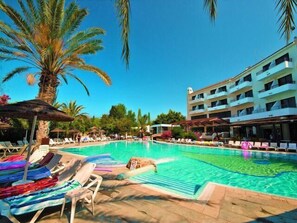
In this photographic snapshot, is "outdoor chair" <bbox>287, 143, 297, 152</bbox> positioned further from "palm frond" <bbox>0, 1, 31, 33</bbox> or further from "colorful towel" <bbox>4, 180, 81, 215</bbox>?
"palm frond" <bbox>0, 1, 31, 33</bbox>

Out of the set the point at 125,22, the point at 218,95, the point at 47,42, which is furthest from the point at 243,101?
the point at 125,22

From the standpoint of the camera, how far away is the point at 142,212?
366cm

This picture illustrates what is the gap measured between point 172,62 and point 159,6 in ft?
59.0

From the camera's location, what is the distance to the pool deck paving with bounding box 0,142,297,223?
3406mm

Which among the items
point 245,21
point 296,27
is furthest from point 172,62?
point 296,27

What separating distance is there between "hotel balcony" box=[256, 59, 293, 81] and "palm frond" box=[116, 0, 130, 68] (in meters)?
26.5

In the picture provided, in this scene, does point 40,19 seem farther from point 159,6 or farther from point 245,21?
point 245,21

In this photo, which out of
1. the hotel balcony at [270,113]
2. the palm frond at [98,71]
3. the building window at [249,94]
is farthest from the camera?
the building window at [249,94]

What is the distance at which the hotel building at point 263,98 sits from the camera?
22766 millimetres

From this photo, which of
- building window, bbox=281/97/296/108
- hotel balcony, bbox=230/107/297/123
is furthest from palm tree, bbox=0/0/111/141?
building window, bbox=281/97/296/108

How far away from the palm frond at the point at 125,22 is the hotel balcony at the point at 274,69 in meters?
26.5

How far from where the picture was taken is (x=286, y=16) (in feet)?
10.2

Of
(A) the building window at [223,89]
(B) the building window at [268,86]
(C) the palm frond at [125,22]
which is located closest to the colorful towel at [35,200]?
(C) the palm frond at [125,22]

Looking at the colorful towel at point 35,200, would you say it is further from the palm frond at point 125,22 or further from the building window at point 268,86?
the building window at point 268,86
